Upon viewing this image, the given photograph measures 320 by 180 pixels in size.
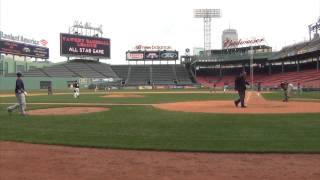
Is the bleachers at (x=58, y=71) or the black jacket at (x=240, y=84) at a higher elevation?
the bleachers at (x=58, y=71)

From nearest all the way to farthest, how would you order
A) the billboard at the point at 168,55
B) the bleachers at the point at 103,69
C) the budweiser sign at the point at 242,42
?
the bleachers at the point at 103,69 → the budweiser sign at the point at 242,42 → the billboard at the point at 168,55

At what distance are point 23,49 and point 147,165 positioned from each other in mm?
103970

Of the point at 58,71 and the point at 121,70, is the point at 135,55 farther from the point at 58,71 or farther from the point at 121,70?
the point at 58,71

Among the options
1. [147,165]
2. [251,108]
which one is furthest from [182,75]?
[147,165]

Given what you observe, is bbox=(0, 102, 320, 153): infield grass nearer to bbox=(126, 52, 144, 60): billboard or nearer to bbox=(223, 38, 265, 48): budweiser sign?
bbox=(223, 38, 265, 48): budweiser sign

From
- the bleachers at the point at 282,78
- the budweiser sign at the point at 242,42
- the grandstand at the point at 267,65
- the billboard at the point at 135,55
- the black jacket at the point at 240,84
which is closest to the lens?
the black jacket at the point at 240,84

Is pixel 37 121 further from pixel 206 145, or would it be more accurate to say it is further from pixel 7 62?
pixel 7 62

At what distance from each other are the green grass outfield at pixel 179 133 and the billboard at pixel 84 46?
90.0 metres

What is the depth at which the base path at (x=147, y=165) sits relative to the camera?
7.61 meters

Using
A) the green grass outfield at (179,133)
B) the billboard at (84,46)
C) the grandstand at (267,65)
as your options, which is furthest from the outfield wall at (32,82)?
the green grass outfield at (179,133)

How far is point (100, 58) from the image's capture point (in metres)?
114

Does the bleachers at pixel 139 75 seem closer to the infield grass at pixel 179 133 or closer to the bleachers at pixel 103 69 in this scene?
the bleachers at pixel 103 69

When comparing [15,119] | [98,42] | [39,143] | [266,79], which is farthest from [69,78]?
[39,143]

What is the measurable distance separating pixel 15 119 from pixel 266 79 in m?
83.4
